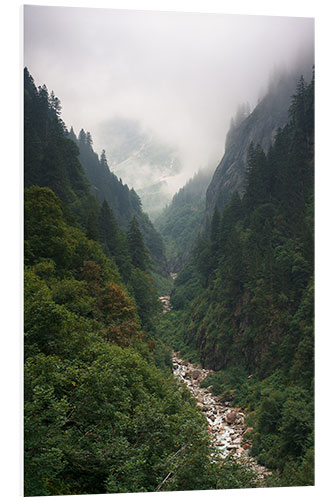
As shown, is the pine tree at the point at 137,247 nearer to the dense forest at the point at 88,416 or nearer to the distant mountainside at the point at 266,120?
the distant mountainside at the point at 266,120

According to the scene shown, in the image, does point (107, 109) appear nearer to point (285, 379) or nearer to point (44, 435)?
point (44, 435)

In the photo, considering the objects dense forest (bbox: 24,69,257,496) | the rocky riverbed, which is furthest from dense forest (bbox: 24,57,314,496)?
the rocky riverbed

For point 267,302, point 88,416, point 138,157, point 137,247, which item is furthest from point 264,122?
point 88,416

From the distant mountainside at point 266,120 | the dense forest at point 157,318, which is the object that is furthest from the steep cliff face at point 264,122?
the dense forest at point 157,318

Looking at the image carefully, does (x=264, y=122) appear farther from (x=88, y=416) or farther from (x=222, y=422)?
(x=88, y=416)

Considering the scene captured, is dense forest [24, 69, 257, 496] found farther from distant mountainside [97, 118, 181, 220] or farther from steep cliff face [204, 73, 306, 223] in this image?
steep cliff face [204, 73, 306, 223]

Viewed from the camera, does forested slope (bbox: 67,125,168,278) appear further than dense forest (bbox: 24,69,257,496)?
Yes

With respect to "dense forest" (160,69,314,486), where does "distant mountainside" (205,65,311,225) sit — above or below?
above

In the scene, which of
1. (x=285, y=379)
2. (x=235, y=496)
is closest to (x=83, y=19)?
(x=235, y=496)
